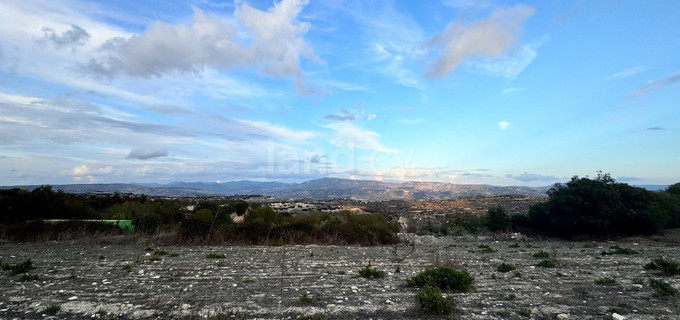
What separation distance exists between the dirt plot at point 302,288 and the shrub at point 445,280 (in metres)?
0.32

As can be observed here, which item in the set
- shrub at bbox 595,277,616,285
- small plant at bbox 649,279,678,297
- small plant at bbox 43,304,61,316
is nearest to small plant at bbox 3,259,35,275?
small plant at bbox 43,304,61,316

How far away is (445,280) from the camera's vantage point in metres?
9.26

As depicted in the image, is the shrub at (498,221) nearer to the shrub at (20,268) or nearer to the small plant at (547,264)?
the small plant at (547,264)

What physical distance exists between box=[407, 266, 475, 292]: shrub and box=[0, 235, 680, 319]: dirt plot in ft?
1.05

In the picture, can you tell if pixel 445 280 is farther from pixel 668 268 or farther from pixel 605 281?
pixel 668 268

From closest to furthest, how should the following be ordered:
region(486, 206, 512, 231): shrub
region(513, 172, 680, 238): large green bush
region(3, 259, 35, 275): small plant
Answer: region(3, 259, 35, 275): small plant, region(513, 172, 680, 238): large green bush, region(486, 206, 512, 231): shrub

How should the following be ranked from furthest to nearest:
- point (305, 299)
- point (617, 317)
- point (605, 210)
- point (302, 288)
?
point (605, 210) < point (302, 288) < point (305, 299) < point (617, 317)

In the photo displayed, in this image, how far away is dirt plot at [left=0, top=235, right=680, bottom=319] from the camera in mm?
7344

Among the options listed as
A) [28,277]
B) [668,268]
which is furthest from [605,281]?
[28,277]

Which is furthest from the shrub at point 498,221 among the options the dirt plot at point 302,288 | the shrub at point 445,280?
the shrub at point 445,280

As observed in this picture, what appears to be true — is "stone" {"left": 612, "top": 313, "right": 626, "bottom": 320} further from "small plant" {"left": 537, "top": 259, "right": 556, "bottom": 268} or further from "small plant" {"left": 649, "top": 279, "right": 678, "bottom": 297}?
"small plant" {"left": 537, "top": 259, "right": 556, "bottom": 268}

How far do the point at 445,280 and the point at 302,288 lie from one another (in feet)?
12.4

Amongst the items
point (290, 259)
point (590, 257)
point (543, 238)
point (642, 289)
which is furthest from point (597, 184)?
point (290, 259)

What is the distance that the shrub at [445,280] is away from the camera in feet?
30.1
